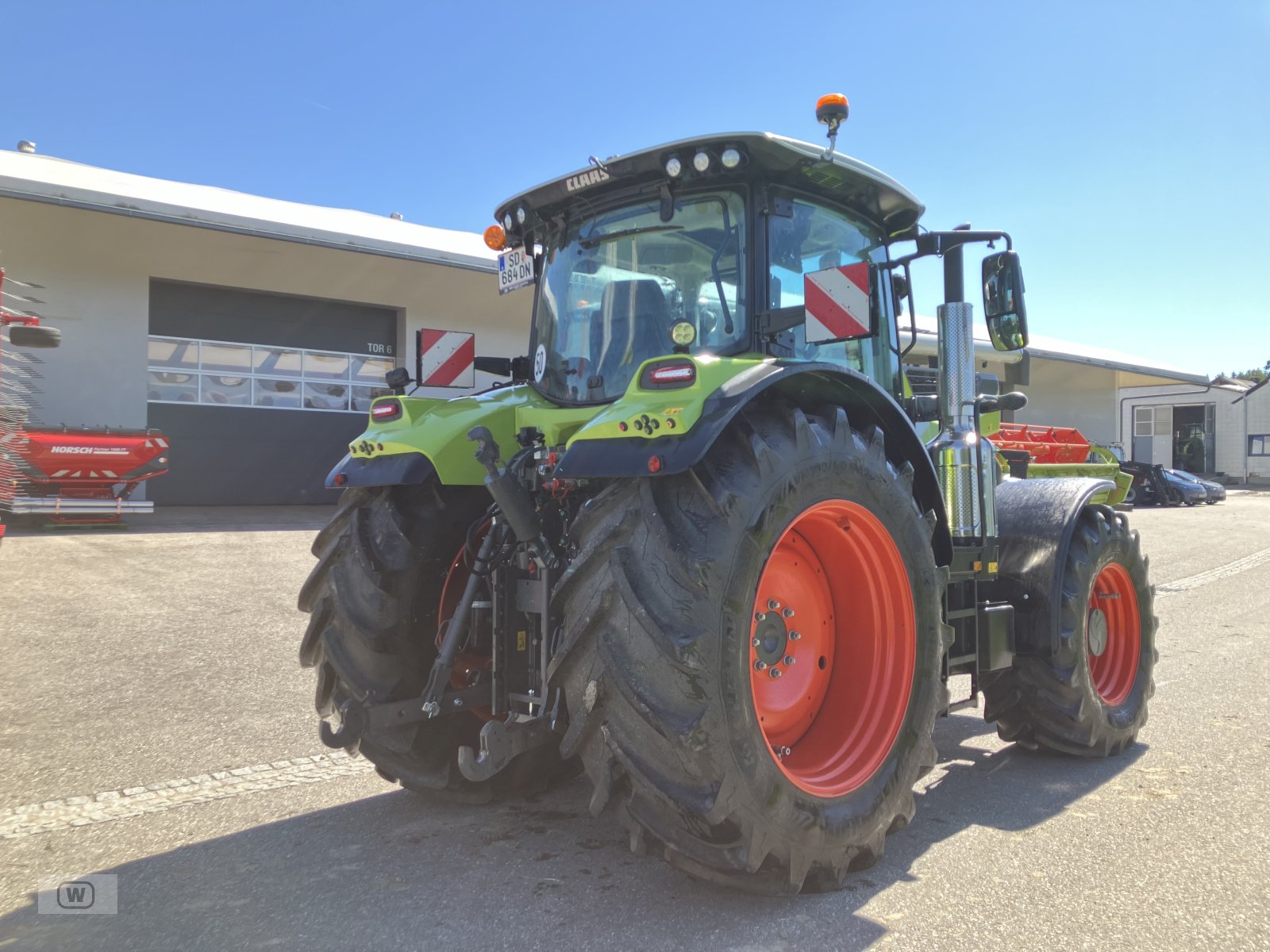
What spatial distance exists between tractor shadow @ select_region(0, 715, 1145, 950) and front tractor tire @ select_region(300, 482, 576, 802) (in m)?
0.23

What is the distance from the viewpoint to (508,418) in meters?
3.60

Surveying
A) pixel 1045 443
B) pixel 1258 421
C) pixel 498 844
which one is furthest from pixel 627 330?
pixel 1258 421

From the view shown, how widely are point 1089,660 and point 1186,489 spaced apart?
24.8m

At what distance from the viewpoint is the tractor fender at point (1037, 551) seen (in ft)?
13.0

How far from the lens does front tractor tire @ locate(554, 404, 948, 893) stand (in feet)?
8.02

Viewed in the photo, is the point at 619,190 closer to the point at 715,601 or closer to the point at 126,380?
the point at 715,601

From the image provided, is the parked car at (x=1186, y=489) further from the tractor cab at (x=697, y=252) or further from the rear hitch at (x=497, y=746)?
the rear hitch at (x=497, y=746)

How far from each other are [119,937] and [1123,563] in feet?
14.1

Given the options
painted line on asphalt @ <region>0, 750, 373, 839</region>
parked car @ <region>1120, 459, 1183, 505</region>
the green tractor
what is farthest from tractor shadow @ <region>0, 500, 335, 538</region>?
parked car @ <region>1120, 459, 1183, 505</region>

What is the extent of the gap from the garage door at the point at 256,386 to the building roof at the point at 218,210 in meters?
1.52

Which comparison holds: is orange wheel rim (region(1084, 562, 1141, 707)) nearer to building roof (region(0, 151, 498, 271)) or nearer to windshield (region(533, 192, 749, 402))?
windshield (region(533, 192, 749, 402))

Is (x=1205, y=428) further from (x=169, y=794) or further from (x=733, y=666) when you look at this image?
(x=169, y=794)

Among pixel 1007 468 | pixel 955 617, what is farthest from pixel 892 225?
pixel 1007 468

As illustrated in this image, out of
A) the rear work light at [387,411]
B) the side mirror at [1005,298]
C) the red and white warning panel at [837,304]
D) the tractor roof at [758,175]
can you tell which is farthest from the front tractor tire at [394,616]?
the side mirror at [1005,298]
